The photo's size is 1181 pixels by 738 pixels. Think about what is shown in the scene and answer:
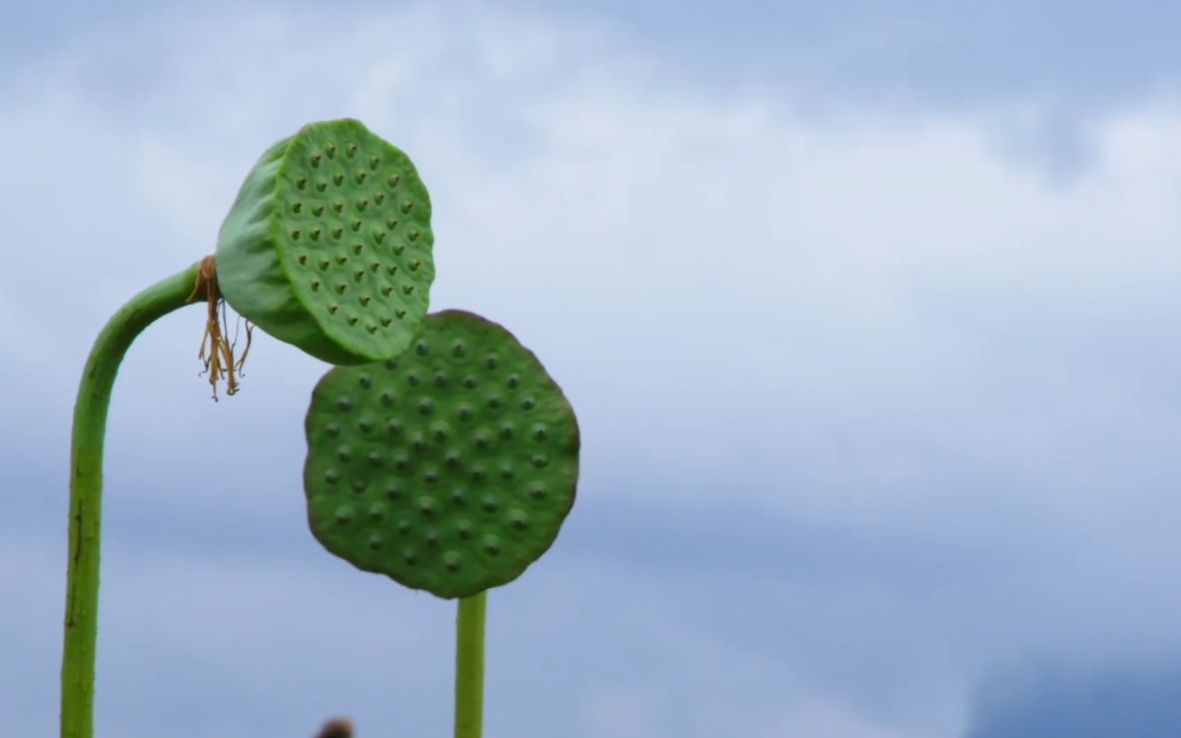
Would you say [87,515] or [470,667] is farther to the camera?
[470,667]

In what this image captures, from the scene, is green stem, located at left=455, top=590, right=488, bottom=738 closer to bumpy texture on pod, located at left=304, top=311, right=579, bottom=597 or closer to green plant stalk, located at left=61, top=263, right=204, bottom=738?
bumpy texture on pod, located at left=304, top=311, right=579, bottom=597

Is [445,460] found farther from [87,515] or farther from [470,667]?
[87,515]

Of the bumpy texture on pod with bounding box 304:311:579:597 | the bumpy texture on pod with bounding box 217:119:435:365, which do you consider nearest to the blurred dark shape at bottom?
the bumpy texture on pod with bounding box 217:119:435:365

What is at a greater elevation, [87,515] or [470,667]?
[87,515]

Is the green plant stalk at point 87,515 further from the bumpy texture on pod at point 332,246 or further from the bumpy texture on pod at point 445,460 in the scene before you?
the bumpy texture on pod at point 445,460

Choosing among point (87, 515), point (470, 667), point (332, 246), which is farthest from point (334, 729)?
point (470, 667)
